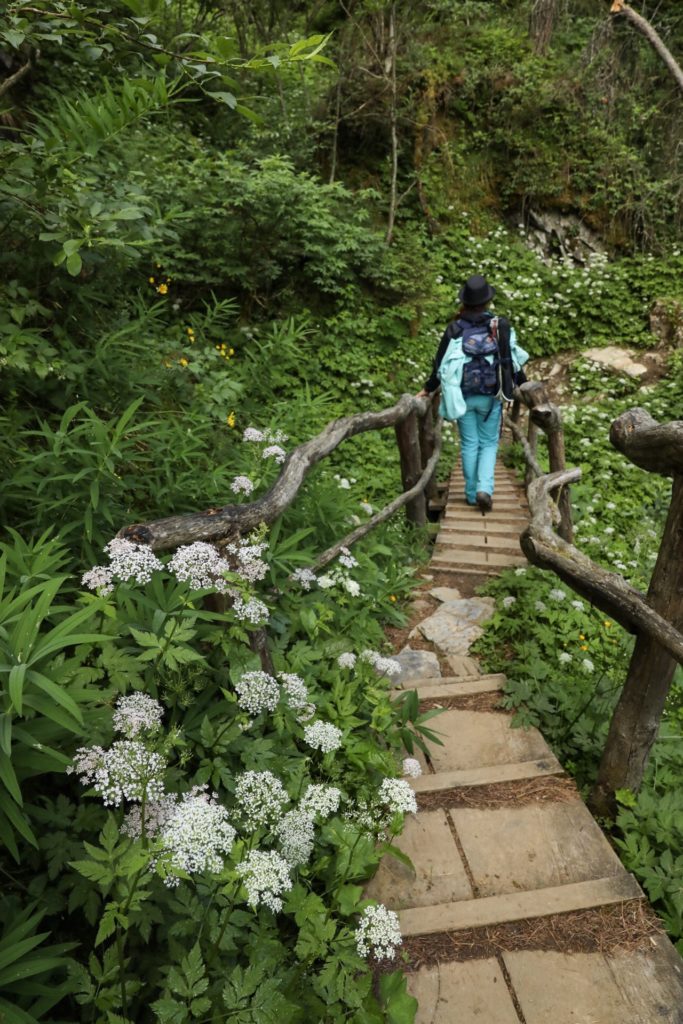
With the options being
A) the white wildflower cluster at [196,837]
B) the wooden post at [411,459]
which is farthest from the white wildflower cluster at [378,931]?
the wooden post at [411,459]

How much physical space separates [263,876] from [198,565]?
0.70 m

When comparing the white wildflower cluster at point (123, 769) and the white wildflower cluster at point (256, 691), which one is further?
the white wildflower cluster at point (256, 691)

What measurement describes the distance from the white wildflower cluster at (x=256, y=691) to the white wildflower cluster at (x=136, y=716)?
0.24 m

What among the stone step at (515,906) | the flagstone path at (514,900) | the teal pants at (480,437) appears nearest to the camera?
the flagstone path at (514,900)

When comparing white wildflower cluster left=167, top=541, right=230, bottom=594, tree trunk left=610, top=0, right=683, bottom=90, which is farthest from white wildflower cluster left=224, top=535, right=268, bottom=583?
tree trunk left=610, top=0, right=683, bottom=90

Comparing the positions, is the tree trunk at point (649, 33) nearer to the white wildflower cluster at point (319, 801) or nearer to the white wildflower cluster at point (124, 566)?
the white wildflower cluster at point (124, 566)

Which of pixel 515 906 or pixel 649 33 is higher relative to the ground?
pixel 649 33

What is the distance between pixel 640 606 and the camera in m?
1.94

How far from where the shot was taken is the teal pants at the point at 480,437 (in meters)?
5.17

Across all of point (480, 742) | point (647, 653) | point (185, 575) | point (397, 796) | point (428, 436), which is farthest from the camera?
point (428, 436)

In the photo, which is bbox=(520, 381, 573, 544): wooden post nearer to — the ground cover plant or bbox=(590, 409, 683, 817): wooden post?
the ground cover plant

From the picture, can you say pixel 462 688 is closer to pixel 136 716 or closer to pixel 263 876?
pixel 263 876

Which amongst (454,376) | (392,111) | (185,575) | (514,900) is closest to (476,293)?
(454,376)

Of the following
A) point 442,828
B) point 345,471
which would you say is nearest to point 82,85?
point 345,471
